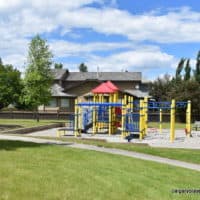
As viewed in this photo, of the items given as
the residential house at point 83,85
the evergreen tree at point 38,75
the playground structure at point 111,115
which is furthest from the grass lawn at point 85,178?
the residential house at point 83,85

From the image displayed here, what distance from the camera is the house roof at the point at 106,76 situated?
71.1 meters

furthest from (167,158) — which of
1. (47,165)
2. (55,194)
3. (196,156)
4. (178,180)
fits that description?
(55,194)

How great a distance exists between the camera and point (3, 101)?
116 ft

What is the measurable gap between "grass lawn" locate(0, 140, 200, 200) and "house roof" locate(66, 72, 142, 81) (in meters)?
59.0

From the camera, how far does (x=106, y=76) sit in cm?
7325

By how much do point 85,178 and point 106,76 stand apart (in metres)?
64.8

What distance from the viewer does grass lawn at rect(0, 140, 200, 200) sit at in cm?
740

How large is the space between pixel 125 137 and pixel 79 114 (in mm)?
4016

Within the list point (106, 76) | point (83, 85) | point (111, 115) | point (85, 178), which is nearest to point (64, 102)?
point (83, 85)

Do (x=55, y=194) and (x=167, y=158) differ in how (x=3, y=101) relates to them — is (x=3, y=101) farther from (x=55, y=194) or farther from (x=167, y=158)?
(x=55, y=194)

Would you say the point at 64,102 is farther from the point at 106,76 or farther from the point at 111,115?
the point at 111,115

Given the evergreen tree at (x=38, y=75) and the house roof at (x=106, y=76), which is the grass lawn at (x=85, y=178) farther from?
the house roof at (x=106, y=76)

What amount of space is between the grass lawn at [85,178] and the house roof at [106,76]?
59.0 meters

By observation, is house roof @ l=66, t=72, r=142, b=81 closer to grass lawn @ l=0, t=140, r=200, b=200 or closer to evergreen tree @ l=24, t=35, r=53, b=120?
evergreen tree @ l=24, t=35, r=53, b=120
